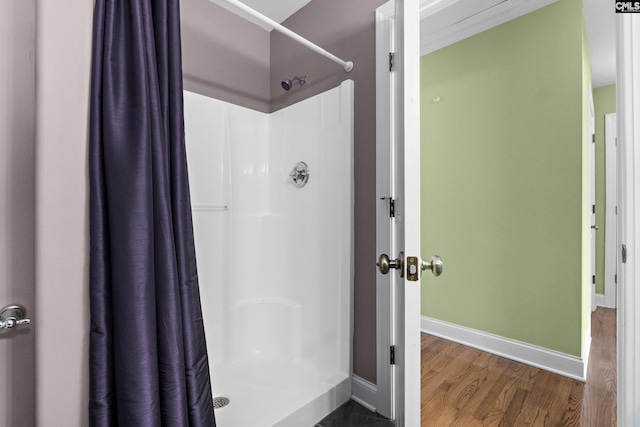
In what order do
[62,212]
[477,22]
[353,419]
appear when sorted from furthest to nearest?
[477,22]
[353,419]
[62,212]

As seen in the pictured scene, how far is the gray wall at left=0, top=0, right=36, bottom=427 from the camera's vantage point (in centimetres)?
79

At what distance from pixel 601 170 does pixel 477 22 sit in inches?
88.7

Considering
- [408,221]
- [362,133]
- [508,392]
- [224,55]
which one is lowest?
[508,392]

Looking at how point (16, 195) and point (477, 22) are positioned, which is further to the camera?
point (477, 22)

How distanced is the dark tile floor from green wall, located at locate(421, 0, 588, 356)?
4.09ft

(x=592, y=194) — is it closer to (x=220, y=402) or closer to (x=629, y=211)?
(x=629, y=211)

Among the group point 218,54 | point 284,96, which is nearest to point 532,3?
point 284,96

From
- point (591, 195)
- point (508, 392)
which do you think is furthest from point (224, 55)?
point (591, 195)

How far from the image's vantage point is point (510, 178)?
2.14 metres

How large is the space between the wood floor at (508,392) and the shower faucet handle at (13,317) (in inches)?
65.6

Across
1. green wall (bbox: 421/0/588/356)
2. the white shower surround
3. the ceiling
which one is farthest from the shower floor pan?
the ceiling

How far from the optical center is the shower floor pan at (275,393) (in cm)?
129

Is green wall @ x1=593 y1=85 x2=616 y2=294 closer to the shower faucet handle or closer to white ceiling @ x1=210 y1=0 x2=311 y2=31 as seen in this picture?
white ceiling @ x1=210 y1=0 x2=311 y2=31

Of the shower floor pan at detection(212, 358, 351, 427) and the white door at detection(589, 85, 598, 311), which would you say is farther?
the white door at detection(589, 85, 598, 311)
